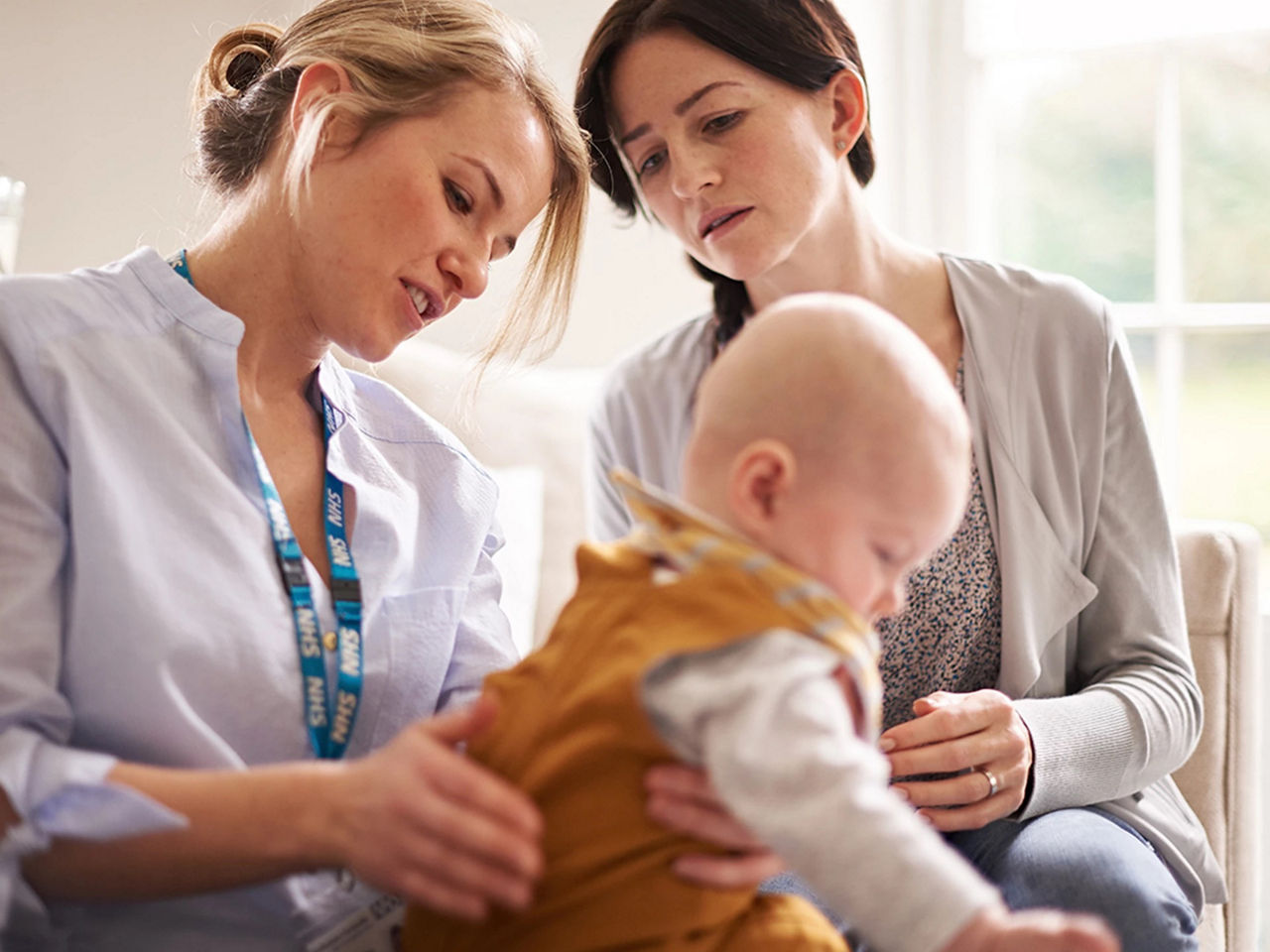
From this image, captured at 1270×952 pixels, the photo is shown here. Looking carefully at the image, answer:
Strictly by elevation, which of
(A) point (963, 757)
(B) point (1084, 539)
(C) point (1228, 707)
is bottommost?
(C) point (1228, 707)

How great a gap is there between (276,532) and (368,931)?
1.16ft

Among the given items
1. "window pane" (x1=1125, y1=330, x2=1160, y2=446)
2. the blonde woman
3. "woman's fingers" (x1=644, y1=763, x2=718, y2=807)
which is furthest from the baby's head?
"window pane" (x1=1125, y1=330, x2=1160, y2=446)

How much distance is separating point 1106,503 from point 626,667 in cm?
98

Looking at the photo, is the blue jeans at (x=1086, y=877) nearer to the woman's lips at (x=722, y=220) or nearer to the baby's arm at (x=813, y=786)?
the baby's arm at (x=813, y=786)

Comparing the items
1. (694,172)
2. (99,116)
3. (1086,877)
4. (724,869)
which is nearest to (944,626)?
(1086,877)

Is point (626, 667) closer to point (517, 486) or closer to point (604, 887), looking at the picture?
point (604, 887)

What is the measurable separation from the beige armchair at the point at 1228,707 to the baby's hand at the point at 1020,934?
114cm

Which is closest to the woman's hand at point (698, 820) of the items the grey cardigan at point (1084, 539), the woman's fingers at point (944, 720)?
the woman's fingers at point (944, 720)

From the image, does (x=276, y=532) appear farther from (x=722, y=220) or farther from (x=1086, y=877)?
(x=1086, y=877)

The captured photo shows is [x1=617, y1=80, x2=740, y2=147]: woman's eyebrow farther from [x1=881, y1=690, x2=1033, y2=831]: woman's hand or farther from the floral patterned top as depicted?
[x1=881, y1=690, x2=1033, y2=831]: woman's hand

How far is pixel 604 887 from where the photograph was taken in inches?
31.7

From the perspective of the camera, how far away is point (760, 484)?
0.83m

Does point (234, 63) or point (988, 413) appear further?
point (988, 413)

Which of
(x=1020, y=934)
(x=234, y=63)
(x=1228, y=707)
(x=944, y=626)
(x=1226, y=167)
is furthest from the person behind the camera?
(x=1226, y=167)
